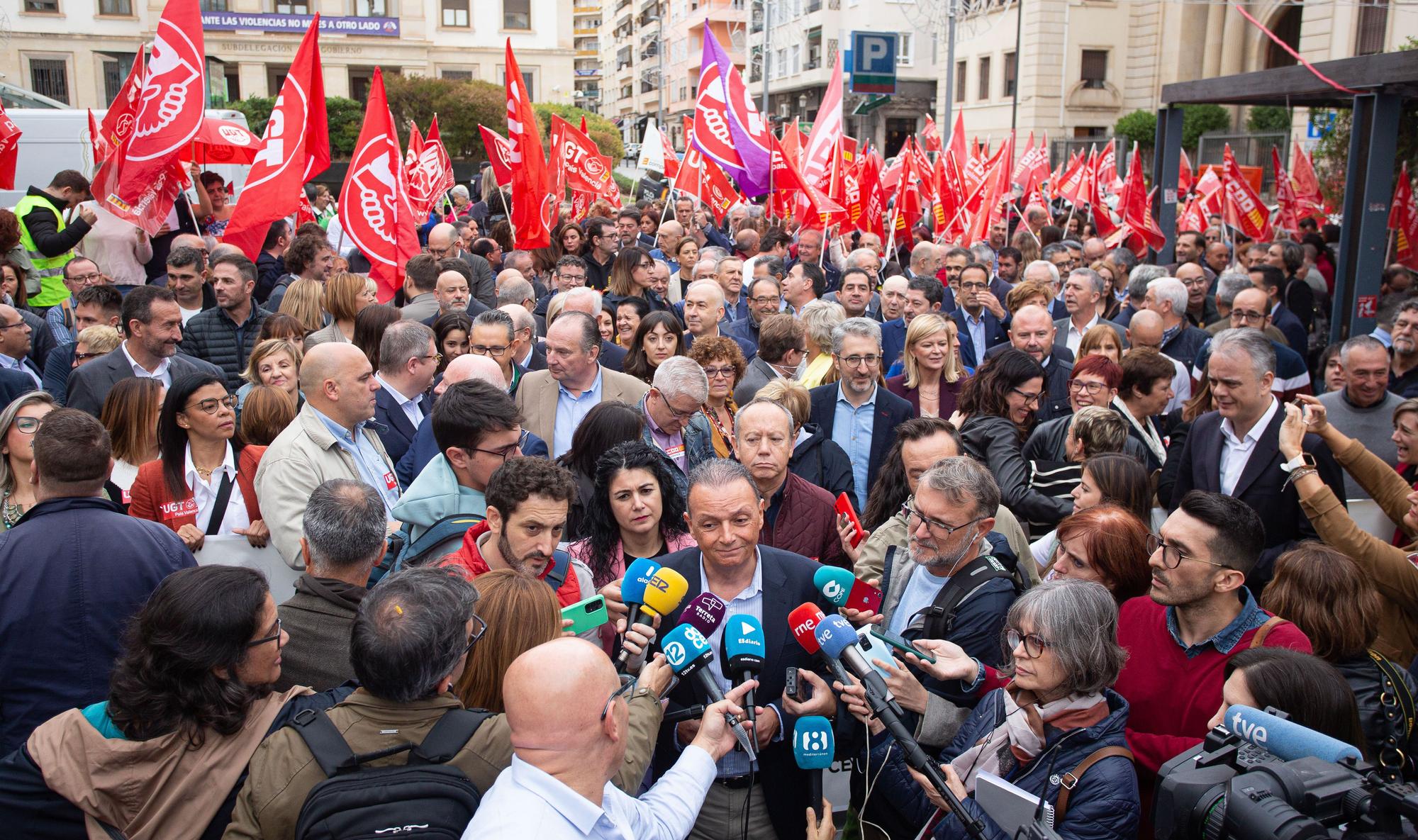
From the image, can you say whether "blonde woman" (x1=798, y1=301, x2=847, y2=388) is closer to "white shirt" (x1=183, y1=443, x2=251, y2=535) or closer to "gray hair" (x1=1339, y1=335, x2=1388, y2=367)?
"gray hair" (x1=1339, y1=335, x2=1388, y2=367)

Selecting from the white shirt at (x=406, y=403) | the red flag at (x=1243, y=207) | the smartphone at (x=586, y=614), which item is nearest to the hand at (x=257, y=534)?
the white shirt at (x=406, y=403)

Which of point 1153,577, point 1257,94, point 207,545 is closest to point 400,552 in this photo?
point 207,545

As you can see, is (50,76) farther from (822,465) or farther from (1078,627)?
(1078,627)

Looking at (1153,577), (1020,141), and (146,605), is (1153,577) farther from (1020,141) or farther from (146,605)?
(1020,141)

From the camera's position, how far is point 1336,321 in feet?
35.8

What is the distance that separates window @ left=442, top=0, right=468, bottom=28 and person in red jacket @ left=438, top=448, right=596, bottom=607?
54.5 m

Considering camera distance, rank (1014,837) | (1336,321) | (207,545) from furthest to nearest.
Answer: (1336,321) → (207,545) → (1014,837)

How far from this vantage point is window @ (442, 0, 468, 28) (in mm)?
52562

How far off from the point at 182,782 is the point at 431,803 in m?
0.74

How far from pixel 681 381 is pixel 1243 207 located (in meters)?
11.9

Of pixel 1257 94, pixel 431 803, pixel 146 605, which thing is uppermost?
pixel 1257 94

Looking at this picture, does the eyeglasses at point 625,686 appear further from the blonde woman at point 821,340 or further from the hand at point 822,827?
the blonde woman at point 821,340

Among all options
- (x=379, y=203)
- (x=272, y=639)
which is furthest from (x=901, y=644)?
(x=379, y=203)

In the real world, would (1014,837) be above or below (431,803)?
below
